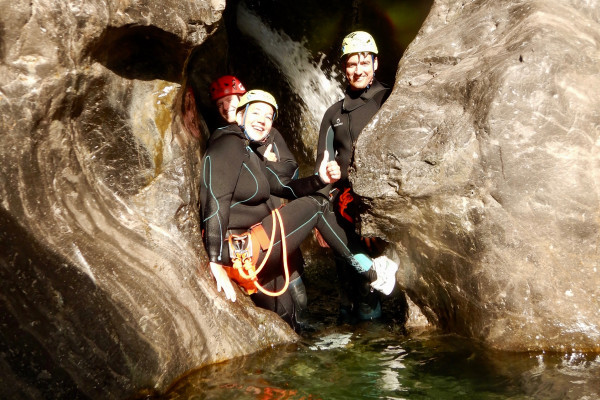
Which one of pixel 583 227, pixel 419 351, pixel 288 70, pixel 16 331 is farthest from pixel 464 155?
pixel 288 70

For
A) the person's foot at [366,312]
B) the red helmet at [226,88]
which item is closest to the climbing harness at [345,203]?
the person's foot at [366,312]

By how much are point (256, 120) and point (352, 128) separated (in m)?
1.02

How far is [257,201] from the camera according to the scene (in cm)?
544

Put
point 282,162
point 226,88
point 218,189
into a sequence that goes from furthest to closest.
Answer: point 226,88 < point 282,162 < point 218,189

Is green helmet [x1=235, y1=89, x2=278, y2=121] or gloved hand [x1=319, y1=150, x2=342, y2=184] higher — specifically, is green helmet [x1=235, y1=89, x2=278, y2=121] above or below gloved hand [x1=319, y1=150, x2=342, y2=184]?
above

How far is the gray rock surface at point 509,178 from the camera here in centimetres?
450

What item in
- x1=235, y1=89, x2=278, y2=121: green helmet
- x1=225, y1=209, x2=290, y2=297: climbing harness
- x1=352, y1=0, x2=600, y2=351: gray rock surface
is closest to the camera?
x1=352, y1=0, x2=600, y2=351: gray rock surface

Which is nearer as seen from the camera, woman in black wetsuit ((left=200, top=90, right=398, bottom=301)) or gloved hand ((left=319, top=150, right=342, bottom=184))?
woman in black wetsuit ((left=200, top=90, right=398, bottom=301))

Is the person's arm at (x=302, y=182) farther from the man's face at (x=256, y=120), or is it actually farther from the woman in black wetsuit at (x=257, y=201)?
the man's face at (x=256, y=120)

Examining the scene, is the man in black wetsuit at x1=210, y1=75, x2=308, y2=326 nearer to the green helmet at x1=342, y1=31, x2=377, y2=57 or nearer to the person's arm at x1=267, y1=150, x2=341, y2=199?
the person's arm at x1=267, y1=150, x2=341, y2=199

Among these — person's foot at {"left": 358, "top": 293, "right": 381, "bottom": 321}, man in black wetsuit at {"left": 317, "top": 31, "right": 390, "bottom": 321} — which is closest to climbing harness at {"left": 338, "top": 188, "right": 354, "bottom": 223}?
man in black wetsuit at {"left": 317, "top": 31, "right": 390, "bottom": 321}

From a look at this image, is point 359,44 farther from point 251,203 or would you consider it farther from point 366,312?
point 366,312

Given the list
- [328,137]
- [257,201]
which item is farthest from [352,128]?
[257,201]

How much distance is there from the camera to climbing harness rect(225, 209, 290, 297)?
5195mm
